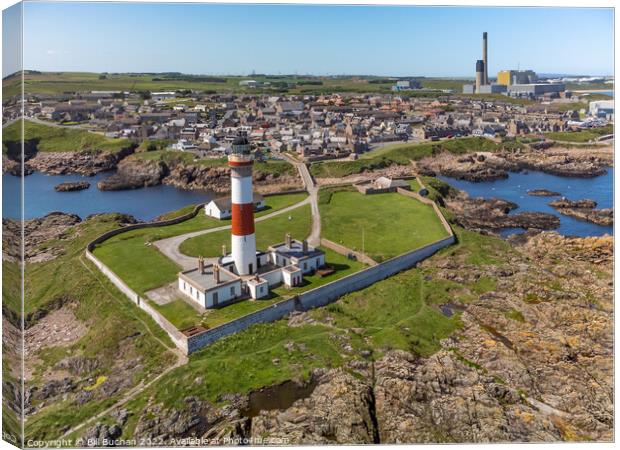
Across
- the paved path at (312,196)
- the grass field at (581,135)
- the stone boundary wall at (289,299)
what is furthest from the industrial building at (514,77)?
the stone boundary wall at (289,299)

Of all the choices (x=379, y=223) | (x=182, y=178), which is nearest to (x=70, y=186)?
(x=182, y=178)

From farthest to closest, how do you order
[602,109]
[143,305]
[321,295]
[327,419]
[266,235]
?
[602,109], [266,235], [321,295], [143,305], [327,419]

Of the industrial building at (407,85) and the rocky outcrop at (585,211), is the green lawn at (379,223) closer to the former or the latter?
the rocky outcrop at (585,211)

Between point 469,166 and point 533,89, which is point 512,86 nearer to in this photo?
point 533,89

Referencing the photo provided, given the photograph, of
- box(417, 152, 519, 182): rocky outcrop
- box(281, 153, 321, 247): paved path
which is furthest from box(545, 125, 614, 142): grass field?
box(281, 153, 321, 247): paved path

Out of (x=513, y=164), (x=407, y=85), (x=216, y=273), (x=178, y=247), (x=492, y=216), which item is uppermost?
(x=407, y=85)

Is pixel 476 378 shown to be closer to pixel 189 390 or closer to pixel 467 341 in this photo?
pixel 467 341

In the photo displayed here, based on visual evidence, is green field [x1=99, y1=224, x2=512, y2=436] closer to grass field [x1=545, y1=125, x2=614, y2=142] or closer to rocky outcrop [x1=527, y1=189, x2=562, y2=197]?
rocky outcrop [x1=527, y1=189, x2=562, y2=197]
